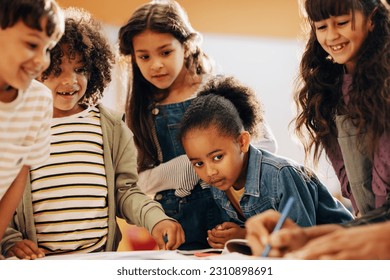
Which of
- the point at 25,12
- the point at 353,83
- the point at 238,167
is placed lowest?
the point at 238,167

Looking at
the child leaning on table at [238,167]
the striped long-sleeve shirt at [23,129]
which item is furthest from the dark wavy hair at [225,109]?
the striped long-sleeve shirt at [23,129]

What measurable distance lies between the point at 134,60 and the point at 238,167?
0.82 feet

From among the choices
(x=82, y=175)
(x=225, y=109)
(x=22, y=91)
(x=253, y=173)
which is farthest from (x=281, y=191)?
(x=22, y=91)

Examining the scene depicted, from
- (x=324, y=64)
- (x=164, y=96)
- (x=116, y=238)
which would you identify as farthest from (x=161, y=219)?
(x=324, y=64)

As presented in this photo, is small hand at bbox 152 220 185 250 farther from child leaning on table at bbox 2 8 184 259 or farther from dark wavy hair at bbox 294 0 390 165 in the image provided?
dark wavy hair at bbox 294 0 390 165

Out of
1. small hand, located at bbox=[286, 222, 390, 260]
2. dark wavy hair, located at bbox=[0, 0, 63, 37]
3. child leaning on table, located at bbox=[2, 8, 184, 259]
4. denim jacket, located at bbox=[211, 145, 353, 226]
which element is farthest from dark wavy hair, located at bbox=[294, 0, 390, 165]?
dark wavy hair, located at bbox=[0, 0, 63, 37]

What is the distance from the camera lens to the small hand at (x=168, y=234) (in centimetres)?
96

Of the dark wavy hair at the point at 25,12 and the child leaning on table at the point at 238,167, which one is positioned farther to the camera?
the child leaning on table at the point at 238,167

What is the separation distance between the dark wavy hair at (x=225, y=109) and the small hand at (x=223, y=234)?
0.15 metres

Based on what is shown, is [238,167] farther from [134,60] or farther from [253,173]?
[134,60]

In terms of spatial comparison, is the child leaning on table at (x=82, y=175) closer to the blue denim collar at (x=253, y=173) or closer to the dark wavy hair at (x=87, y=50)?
the dark wavy hair at (x=87, y=50)

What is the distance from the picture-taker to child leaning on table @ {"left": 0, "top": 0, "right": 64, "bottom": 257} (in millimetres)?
838

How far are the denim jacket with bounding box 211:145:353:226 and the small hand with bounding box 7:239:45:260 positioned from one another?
1.02 feet

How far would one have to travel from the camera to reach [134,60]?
105 centimetres
